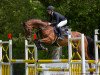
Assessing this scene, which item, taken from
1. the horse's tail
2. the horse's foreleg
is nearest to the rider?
the horse's foreleg

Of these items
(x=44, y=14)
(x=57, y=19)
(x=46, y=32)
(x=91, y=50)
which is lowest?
(x=91, y=50)

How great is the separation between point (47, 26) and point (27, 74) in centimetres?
168

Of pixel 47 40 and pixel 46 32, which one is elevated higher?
pixel 46 32

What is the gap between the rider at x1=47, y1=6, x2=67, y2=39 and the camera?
1356cm

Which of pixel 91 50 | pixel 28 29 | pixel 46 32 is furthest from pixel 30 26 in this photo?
pixel 91 50

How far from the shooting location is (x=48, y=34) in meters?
13.9

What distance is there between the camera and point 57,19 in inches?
538

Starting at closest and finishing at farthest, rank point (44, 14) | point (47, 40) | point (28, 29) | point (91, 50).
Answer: point (28, 29)
point (47, 40)
point (91, 50)
point (44, 14)

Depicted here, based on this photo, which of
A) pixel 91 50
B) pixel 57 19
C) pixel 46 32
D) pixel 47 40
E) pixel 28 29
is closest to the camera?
pixel 28 29

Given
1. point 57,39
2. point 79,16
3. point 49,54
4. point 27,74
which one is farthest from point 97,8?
point 27,74

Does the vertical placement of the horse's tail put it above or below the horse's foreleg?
below

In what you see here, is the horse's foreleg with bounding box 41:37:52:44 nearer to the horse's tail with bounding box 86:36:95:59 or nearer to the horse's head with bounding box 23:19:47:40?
the horse's head with bounding box 23:19:47:40

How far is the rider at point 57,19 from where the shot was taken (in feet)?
44.5

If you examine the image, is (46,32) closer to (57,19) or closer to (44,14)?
(57,19)
